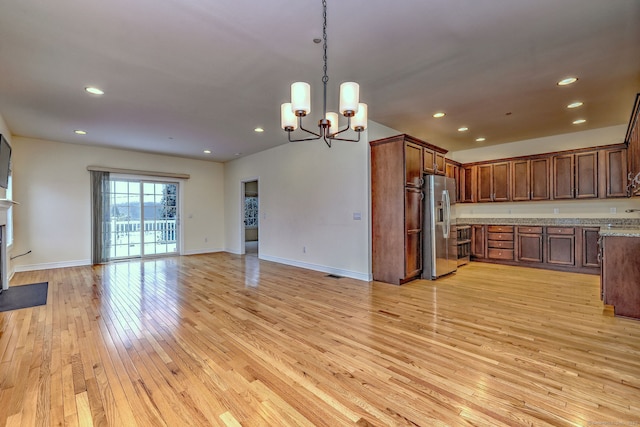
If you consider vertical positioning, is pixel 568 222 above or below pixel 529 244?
above

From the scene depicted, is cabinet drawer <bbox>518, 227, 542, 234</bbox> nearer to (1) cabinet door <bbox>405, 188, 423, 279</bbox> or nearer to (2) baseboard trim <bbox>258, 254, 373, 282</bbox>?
(1) cabinet door <bbox>405, 188, 423, 279</bbox>

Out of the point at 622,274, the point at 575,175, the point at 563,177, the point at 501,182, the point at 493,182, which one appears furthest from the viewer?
the point at 493,182

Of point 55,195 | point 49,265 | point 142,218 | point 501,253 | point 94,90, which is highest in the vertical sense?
point 94,90

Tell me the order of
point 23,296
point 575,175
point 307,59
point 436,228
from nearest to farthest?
point 307,59
point 23,296
point 436,228
point 575,175

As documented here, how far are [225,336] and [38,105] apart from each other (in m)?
4.16

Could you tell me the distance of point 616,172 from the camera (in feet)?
16.3

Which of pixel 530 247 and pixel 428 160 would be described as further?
pixel 530 247

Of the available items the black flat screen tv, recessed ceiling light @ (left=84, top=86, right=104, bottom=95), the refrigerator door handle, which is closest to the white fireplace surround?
the black flat screen tv

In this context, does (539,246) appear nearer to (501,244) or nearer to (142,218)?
(501,244)

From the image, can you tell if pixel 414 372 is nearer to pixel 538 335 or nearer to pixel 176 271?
pixel 538 335

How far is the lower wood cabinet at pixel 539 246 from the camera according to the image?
5.11 meters

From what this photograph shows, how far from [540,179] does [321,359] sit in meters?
5.88

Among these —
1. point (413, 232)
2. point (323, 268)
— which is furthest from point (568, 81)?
point (323, 268)

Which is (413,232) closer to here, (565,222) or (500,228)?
(500,228)
